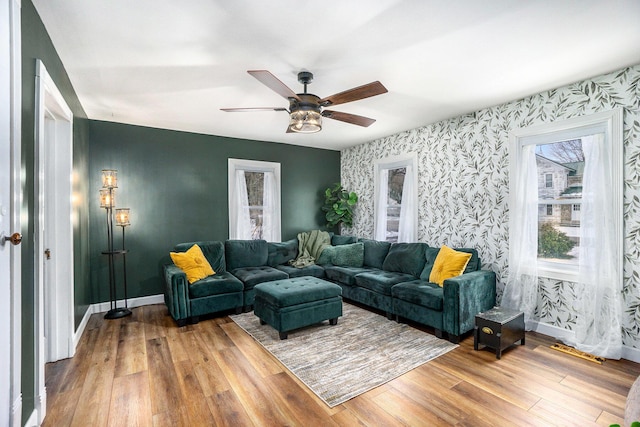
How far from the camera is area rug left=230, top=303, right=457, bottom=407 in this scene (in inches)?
96.3

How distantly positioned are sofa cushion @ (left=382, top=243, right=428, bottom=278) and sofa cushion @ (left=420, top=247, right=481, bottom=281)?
0.09 metres

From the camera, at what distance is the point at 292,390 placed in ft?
7.66

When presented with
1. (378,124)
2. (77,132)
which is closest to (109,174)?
(77,132)

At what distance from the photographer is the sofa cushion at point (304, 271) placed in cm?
468

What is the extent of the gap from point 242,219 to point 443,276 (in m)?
3.32

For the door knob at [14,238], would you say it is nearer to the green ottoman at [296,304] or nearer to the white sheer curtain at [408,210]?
the green ottoman at [296,304]

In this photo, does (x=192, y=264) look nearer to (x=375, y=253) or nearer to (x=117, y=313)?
(x=117, y=313)

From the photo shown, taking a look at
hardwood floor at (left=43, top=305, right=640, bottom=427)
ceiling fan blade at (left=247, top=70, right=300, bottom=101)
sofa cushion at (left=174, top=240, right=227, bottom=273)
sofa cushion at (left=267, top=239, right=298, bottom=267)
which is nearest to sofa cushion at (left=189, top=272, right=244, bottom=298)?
sofa cushion at (left=174, top=240, right=227, bottom=273)

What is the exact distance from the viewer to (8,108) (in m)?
1.53

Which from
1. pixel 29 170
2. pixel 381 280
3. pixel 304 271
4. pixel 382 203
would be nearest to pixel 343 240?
pixel 382 203

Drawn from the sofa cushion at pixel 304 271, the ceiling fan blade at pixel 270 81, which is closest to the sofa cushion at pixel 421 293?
the sofa cushion at pixel 304 271

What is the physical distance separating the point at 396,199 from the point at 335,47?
3.27 metres

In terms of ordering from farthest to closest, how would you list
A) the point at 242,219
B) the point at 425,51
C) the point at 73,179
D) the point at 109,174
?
1. the point at 242,219
2. the point at 109,174
3. the point at 73,179
4. the point at 425,51

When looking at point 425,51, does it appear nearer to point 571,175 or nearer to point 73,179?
point 571,175
